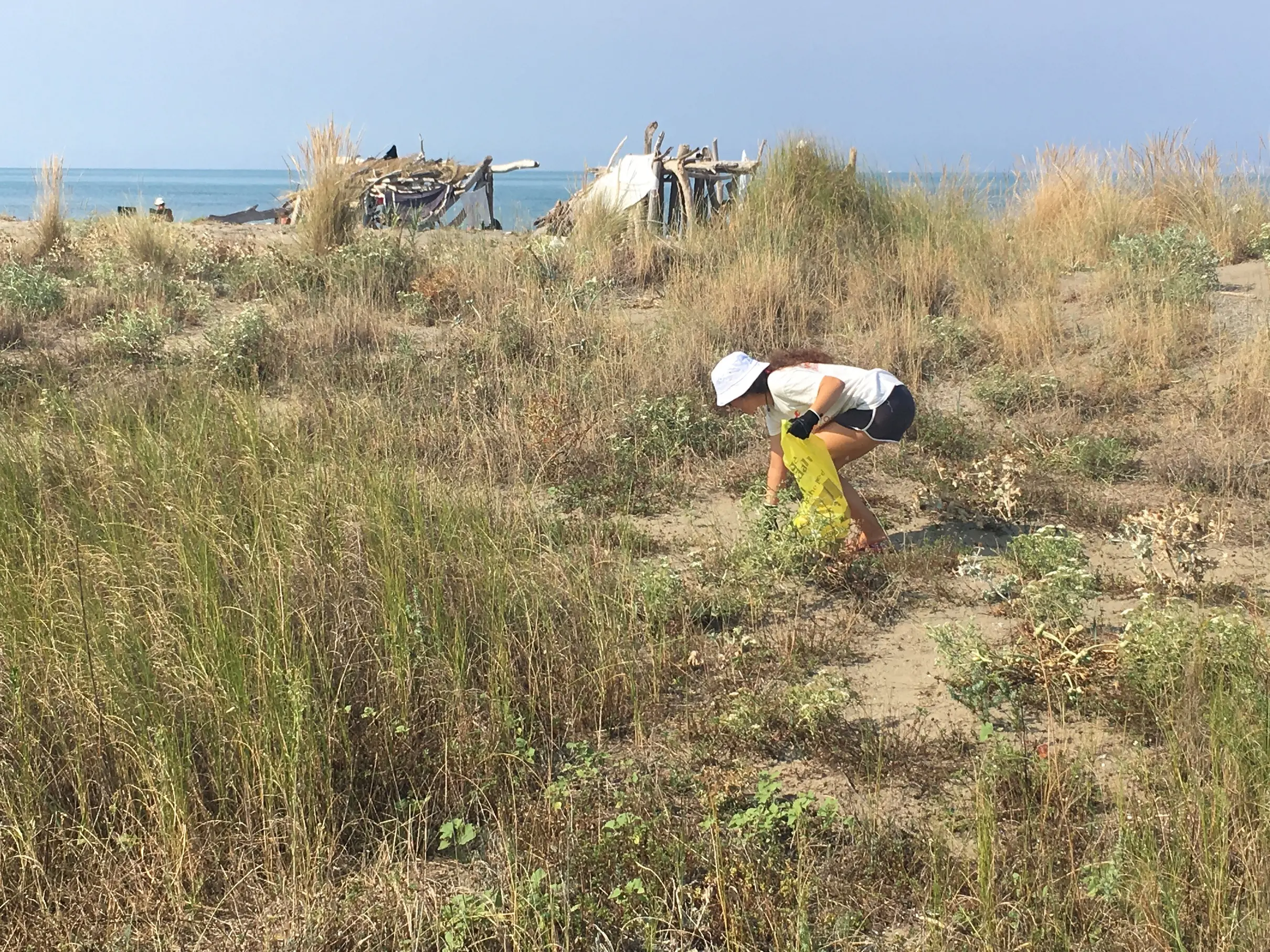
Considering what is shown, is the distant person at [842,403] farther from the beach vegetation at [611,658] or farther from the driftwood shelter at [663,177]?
the driftwood shelter at [663,177]

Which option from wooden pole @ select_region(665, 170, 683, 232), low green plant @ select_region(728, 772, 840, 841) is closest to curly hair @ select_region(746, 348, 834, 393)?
low green plant @ select_region(728, 772, 840, 841)

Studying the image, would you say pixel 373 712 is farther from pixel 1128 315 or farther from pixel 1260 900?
pixel 1128 315

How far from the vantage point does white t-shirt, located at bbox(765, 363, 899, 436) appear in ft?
14.7

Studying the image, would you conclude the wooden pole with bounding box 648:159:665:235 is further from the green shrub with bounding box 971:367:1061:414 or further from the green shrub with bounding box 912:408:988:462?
the green shrub with bounding box 912:408:988:462

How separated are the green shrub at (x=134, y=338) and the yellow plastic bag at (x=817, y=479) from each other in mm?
5068

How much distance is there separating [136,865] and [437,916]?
0.77 meters

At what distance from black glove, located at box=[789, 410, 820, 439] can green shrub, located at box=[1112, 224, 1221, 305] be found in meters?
4.89

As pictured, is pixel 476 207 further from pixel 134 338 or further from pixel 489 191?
pixel 134 338

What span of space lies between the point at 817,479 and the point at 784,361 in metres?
0.69

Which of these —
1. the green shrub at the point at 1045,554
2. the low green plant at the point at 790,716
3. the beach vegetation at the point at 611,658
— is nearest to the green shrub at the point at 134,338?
the beach vegetation at the point at 611,658

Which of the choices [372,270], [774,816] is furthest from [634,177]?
[774,816]

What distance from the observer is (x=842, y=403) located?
14.8 feet

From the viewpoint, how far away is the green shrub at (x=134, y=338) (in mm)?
7191

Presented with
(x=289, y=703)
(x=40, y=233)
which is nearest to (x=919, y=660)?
(x=289, y=703)
